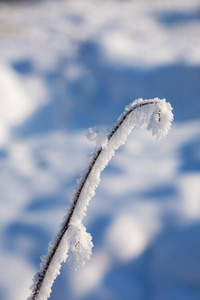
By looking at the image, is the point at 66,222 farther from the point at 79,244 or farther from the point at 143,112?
the point at 143,112

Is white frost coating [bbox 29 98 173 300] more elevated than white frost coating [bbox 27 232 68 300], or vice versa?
white frost coating [bbox 29 98 173 300]

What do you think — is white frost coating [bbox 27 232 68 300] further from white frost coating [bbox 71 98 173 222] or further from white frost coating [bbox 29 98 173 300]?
white frost coating [bbox 71 98 173 222]

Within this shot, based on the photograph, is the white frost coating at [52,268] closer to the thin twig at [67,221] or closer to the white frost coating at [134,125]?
the thin twig at [67,221]

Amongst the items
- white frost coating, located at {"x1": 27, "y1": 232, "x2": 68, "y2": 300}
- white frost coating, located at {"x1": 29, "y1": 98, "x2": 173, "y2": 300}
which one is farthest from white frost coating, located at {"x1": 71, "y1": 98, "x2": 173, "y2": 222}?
white frost coating, located at {"x1": 27, "y1": 232, "x2": 68, "y2": 300}

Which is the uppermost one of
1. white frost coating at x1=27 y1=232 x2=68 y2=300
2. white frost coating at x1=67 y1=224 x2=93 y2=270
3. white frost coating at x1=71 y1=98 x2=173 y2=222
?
white frost coating at x1=71 y1=98 x2=173 y2=222

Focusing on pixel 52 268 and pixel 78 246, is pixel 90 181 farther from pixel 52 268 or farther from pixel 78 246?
pixel 52 268

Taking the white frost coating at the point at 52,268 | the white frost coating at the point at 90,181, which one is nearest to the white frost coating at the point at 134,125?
the white frost coating at the point at 90,181

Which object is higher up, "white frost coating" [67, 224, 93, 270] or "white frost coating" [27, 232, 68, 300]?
"white frost coating" [67, 224, 93, 270]
